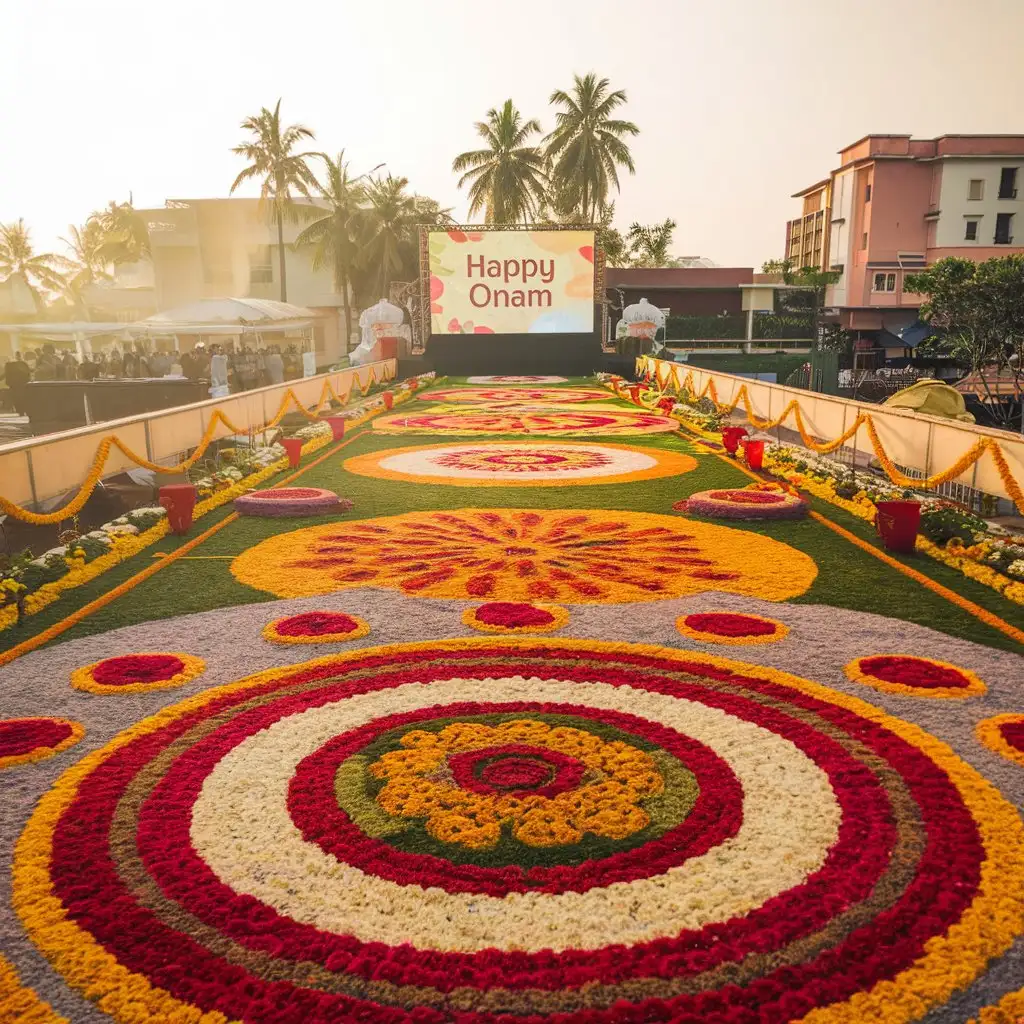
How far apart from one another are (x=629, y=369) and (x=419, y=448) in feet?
48.7

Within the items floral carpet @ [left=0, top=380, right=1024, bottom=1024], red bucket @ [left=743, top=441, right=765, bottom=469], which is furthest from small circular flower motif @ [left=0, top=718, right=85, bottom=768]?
red bucket @ [left=743, top=441, right=765, bottom=469]

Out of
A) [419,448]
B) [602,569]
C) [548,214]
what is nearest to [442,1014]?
[602,569]

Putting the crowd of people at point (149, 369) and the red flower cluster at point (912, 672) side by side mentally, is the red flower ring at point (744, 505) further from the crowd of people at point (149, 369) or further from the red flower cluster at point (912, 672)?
the crowd of people at point (149, 369)

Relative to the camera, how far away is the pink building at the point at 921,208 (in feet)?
147

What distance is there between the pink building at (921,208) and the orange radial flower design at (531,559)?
3960cm

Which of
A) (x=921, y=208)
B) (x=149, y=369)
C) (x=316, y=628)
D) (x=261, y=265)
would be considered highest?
(x=921, y=208)

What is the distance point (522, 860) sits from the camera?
3.10m

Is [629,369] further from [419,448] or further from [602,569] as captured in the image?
[602,569]

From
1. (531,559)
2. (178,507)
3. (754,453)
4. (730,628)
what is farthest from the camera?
(754,453)

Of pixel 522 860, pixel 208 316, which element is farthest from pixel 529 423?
pixel 522 860

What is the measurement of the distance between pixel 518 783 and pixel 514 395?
18.6 metres

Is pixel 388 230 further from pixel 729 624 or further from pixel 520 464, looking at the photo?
pixel 729 624

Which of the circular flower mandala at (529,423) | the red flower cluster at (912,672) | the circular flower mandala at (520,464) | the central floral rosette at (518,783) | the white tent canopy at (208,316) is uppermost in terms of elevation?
the white tent canopy at (208,316)

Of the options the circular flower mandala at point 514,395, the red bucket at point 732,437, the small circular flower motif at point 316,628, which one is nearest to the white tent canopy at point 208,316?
the circular flower mandala at point 514,395
